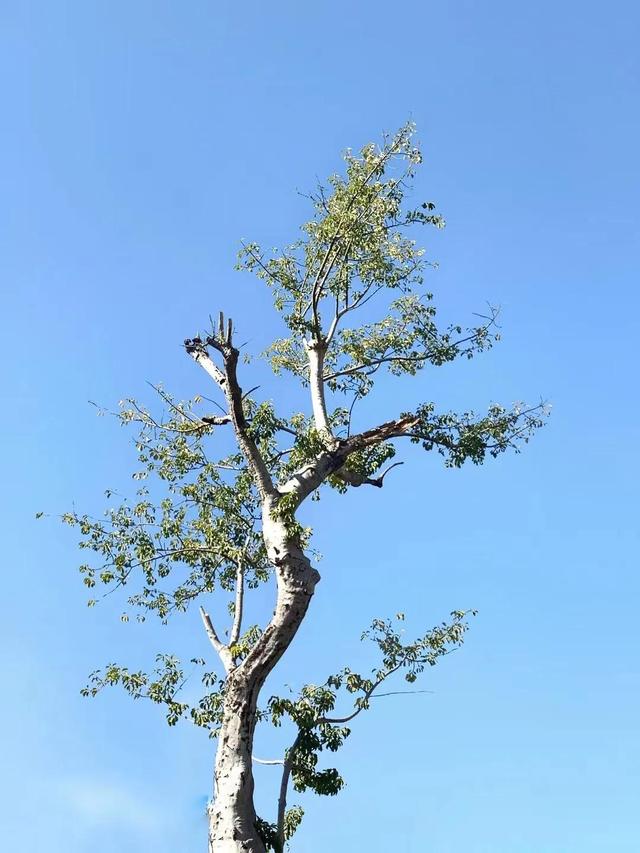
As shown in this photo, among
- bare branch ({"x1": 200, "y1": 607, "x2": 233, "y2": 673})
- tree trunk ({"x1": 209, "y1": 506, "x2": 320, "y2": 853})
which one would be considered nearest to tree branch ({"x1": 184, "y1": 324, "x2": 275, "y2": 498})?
tree trunk ({"x1": 209, "y1": 506, "x2": 320, "y2": 853})

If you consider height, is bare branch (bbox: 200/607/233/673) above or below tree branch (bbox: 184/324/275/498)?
below

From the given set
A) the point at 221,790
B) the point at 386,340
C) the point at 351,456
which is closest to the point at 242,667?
the point at 221,790

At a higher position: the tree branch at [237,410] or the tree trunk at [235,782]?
the tree branch at [237,410]

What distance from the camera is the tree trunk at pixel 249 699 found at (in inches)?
339

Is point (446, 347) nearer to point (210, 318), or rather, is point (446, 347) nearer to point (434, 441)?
point (434, 441)

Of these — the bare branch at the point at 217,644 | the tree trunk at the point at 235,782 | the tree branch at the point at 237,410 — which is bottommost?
the tree trunk at the point at 235,782

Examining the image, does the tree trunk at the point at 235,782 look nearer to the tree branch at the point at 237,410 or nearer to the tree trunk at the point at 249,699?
the tree trunk at the point at 249,699

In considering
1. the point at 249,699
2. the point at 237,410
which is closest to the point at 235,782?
the point at 249,699

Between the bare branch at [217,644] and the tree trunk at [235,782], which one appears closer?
the tree trunk at [235,782]

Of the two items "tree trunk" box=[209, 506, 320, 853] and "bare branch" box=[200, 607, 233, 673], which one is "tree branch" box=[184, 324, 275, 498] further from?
"bare branch" box=[200, 607, 233, 673]

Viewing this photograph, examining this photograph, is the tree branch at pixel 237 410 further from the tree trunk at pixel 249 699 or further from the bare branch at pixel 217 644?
the bare branch at pixel 217 644

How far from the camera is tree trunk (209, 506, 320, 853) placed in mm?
8602

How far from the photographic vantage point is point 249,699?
9.25 meters

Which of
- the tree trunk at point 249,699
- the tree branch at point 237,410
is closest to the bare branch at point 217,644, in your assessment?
the tree trunk at point 249,699
